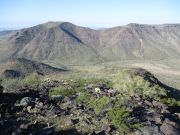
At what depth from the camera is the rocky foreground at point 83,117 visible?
3665 centimetres

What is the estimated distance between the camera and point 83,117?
132 ft

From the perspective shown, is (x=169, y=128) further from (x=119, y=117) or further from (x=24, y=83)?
(x=24, y=83)

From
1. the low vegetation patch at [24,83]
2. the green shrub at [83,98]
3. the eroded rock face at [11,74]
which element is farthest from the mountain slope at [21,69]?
the green shrub at [83,98]

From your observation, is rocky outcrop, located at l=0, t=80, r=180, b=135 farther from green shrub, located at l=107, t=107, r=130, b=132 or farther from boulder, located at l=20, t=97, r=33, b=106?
green shrub, located at l=107, t=107, r=130, b=132

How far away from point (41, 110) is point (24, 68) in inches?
4903

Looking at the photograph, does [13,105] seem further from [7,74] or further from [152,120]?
[7,74]

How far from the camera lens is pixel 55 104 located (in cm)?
4697

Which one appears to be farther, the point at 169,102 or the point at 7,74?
the point at 7,74

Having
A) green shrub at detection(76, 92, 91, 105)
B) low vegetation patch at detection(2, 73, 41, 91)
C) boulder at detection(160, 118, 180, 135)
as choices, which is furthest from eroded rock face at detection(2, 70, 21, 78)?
boulder at detection(160, 118, 180, 135)

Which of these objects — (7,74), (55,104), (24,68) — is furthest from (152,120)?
(24,68)

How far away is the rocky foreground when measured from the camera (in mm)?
36647

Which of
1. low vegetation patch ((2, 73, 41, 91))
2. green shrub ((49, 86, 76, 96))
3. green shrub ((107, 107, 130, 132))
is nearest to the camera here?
green shrub ((107, 107, 130, 132))

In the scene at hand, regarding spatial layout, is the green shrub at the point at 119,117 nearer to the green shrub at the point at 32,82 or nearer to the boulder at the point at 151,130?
the boulder at the point at 151,130

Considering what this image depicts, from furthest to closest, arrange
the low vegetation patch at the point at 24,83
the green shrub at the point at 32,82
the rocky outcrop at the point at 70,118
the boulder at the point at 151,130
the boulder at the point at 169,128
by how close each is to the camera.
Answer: the low vegetation patch at the point at 24,83
the green shrub at the point at 32,82
the boulder at the point at 169,128
the boulder at the point at 151,130
the rocky outcrop at the point at 70,118
